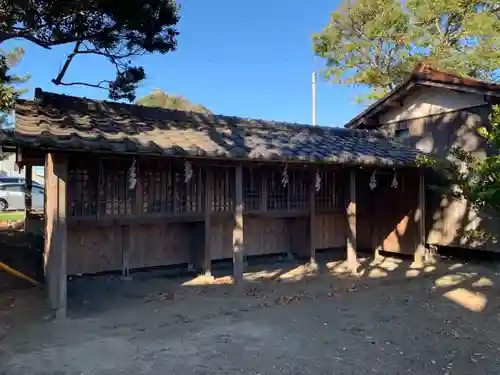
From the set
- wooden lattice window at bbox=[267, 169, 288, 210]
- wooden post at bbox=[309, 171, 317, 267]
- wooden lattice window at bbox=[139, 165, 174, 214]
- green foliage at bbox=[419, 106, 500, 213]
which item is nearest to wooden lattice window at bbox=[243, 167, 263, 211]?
wooden lattice window at bbox=[267, 169, 288, 210]

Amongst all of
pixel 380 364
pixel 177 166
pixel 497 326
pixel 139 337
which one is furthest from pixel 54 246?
pixel 497 326

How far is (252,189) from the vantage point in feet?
31.6

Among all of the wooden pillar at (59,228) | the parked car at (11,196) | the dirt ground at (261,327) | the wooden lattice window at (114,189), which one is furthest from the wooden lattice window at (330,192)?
the parked car at (11,196)

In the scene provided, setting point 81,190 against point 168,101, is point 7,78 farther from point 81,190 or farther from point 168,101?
point 168,101

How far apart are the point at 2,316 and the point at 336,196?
7792 mm

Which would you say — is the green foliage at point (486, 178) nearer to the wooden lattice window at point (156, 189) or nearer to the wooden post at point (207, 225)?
the wooden post at point (207, 225)

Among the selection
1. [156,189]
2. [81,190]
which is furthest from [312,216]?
[81,190]

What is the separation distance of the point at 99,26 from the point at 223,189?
13.5ft

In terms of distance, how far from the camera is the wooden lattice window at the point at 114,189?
7785 millimetres

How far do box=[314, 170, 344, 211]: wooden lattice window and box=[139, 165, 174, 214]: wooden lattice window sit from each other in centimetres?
385

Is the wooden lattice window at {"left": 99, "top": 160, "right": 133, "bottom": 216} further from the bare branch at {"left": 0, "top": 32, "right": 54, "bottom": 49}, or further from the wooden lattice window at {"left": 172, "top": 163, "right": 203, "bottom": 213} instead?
the bare branch at {"left": 0, "top": 32, "right": 54, "bottom": 49}

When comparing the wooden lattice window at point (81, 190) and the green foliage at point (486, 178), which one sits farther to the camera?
the wooden lattice window at point (81, 190)

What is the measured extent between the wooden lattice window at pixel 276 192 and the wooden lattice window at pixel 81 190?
3.90m

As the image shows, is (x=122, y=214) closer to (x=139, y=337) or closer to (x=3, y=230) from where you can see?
(x=139, y=337)
